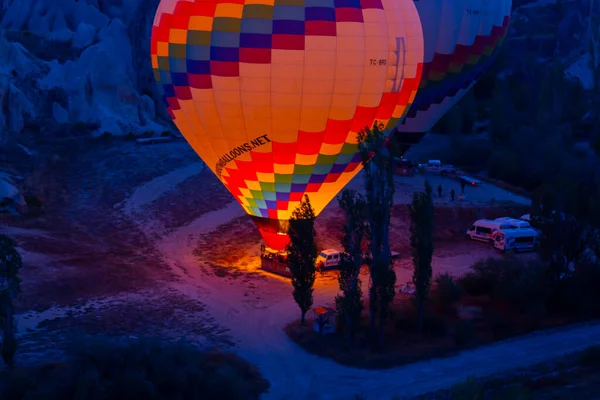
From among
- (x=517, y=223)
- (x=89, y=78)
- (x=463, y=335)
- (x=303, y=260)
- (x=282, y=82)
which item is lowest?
(x=463, y=335)

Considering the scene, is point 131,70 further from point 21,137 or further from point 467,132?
point 467,132

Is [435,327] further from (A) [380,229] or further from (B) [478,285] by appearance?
(B) [478,285]

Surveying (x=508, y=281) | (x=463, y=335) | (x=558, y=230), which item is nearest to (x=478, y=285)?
(x=508, y=281)

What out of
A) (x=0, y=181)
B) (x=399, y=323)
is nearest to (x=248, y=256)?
(x=399, y=323)

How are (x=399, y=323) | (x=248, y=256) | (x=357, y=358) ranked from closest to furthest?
1. (x=357, y=358)
2. (x=399, y=323)
3. (x=248, y=256)

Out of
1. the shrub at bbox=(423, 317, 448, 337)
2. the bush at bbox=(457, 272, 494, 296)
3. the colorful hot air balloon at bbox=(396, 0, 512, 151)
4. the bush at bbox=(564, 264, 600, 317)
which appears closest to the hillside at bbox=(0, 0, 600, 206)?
the colorful hot air balloon at bbox=(396, 0, 512, 151)

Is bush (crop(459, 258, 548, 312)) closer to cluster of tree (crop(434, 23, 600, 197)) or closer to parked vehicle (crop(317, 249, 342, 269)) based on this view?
parked vehicle (crop(317, 249, 342, 269))

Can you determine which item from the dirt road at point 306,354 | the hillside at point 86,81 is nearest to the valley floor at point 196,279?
the dirt road at point 306,354
